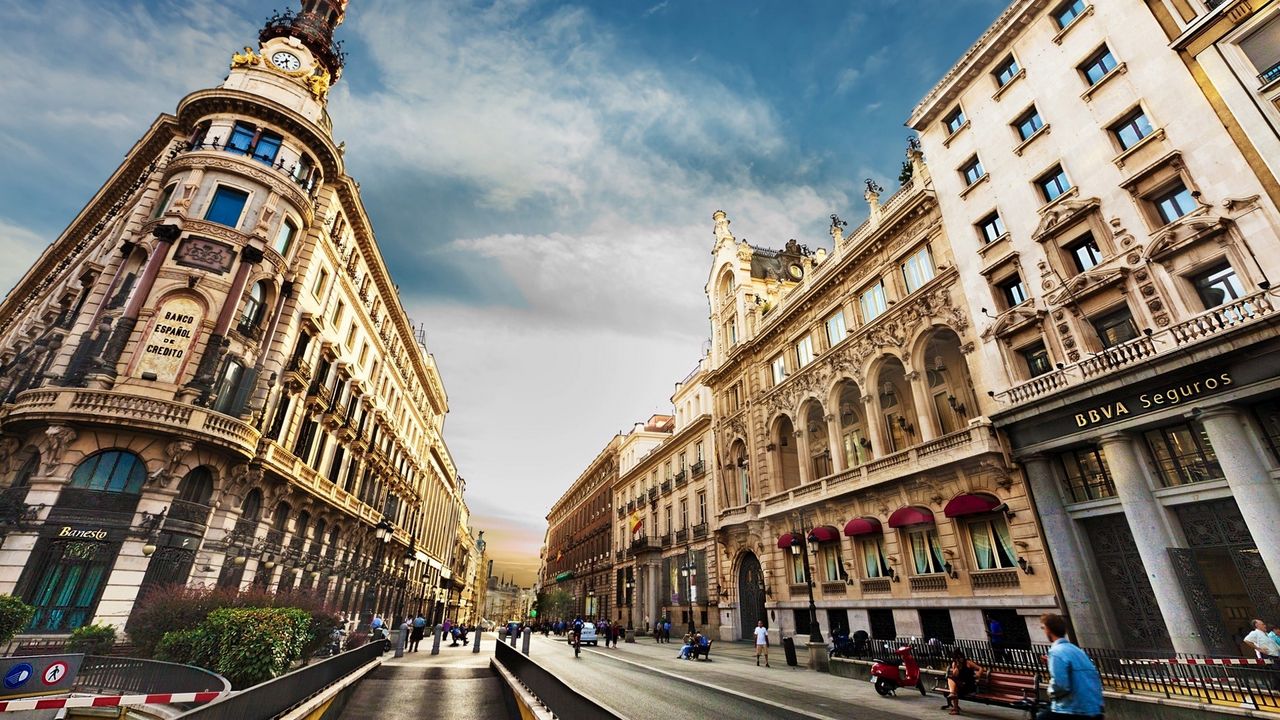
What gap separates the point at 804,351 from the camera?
29.5m

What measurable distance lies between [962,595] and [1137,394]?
8.62 meters

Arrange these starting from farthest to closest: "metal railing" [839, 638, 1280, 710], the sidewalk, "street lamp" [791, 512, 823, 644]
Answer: "street lamp" [791, 512, 823, 644] < the sidewalk < "metal railing" [839, 638, 1280, 710]

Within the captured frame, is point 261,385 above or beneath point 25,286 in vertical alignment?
beneath

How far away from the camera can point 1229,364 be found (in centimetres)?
1267

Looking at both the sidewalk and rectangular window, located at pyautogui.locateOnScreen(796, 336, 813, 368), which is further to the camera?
rectangular window, located at pyautogui.locateOnScreen(796, 336, 813, 368)

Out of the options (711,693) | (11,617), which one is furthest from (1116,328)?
(11,617)

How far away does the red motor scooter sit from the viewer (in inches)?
520

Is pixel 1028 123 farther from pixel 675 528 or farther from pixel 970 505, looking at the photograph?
pixel 675 528

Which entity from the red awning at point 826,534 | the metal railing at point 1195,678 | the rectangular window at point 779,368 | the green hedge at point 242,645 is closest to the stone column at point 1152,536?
the metal railing at point 1195,678

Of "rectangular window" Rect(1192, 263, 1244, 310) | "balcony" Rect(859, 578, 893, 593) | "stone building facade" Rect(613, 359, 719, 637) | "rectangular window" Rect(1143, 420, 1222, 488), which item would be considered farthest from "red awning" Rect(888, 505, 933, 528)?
"stone building facade" Rect(613, 359, 719, 637)

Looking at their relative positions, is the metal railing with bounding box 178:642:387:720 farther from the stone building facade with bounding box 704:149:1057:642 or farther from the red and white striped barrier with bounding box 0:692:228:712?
the stone building facade with bounding box 704:149:1057:642

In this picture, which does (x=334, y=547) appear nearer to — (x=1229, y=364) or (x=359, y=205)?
(x=359, y=205)

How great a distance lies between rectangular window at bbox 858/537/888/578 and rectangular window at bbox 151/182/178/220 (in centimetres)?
3374

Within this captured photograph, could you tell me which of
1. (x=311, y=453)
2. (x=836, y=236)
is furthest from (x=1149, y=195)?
(x=311, y=453)
